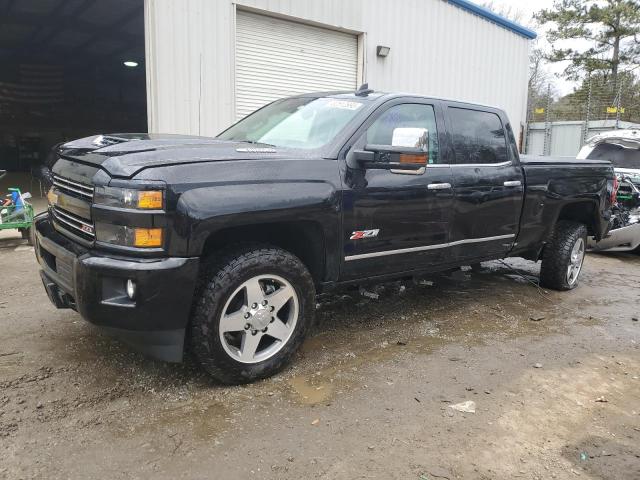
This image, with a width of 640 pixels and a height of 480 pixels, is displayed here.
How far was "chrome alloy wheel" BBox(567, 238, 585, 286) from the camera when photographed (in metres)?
5.61

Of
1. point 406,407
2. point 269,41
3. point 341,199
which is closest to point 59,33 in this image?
point 269,41

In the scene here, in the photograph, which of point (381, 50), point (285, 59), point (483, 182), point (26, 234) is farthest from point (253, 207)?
point (381, 50)

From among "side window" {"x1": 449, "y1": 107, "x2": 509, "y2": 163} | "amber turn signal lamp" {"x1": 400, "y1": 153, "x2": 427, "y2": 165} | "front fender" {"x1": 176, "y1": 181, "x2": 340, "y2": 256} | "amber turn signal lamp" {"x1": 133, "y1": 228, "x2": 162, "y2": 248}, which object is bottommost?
"amber turn signal lamp" {"x1": 133, "y1": 228, "x2": 162, "y2": 248}

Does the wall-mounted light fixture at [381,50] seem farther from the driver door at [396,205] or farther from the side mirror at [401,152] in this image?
the side mirror at [401,152]

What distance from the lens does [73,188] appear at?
10.0 feet

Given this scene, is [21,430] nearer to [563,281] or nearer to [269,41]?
[563,281]

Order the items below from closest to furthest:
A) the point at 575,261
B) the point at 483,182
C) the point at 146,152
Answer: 1. the point at 146,152
2. the point at 483,182
3. the point at 575,261

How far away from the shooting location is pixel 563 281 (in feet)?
18.3

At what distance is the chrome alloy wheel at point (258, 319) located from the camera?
3006 millimetres

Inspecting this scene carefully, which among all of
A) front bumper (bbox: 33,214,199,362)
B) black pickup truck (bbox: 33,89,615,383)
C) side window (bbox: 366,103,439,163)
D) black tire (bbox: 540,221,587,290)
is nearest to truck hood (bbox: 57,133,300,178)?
black pickup truck (bbox: 33,89,615,383)

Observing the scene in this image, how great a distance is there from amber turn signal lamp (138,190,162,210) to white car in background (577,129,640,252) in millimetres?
5691

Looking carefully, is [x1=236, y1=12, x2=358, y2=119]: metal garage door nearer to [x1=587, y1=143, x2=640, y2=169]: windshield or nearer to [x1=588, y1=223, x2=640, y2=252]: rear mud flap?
[x1=587, y1=143, x2=640, y2=169]: windshield

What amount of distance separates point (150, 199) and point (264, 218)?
647mm

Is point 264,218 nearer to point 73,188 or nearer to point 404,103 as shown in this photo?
point 73,188
